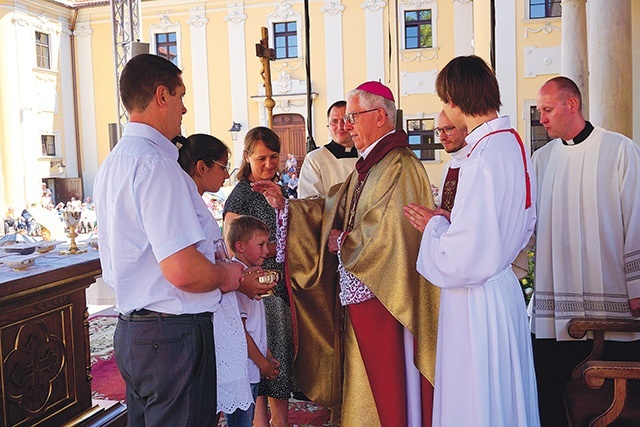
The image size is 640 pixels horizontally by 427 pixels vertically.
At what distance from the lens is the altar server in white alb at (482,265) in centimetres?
222

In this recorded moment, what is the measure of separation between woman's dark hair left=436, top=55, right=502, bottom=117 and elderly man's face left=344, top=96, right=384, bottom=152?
0.54 metres

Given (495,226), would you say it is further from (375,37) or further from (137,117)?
(375,37)

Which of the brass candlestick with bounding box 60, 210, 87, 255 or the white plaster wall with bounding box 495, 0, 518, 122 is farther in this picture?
the white plaster wall with bounding box 495, 0, 518, 122

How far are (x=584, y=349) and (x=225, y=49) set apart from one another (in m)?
18.3

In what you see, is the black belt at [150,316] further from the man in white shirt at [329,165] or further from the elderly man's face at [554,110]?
the man in white shirt at [329,165]

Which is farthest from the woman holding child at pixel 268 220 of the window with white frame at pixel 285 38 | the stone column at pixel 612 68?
the window with white frame at pixel 285 38

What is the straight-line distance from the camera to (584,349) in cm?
322

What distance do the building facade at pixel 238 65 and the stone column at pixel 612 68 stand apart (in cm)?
1119

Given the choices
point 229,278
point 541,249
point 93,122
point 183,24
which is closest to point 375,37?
point 183,24

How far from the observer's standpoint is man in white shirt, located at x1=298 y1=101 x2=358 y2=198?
4086mm

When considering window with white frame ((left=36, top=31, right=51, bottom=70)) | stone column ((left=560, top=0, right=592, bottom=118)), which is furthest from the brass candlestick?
window with white frame ((left=36, top=31, right=51, bottom=70))

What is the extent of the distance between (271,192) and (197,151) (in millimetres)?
677

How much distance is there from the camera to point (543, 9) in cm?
1648

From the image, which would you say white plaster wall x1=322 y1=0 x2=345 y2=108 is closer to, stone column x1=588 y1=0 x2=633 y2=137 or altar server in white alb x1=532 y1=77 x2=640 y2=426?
stone column x1=588 y1=0 x2=633 y2=137
